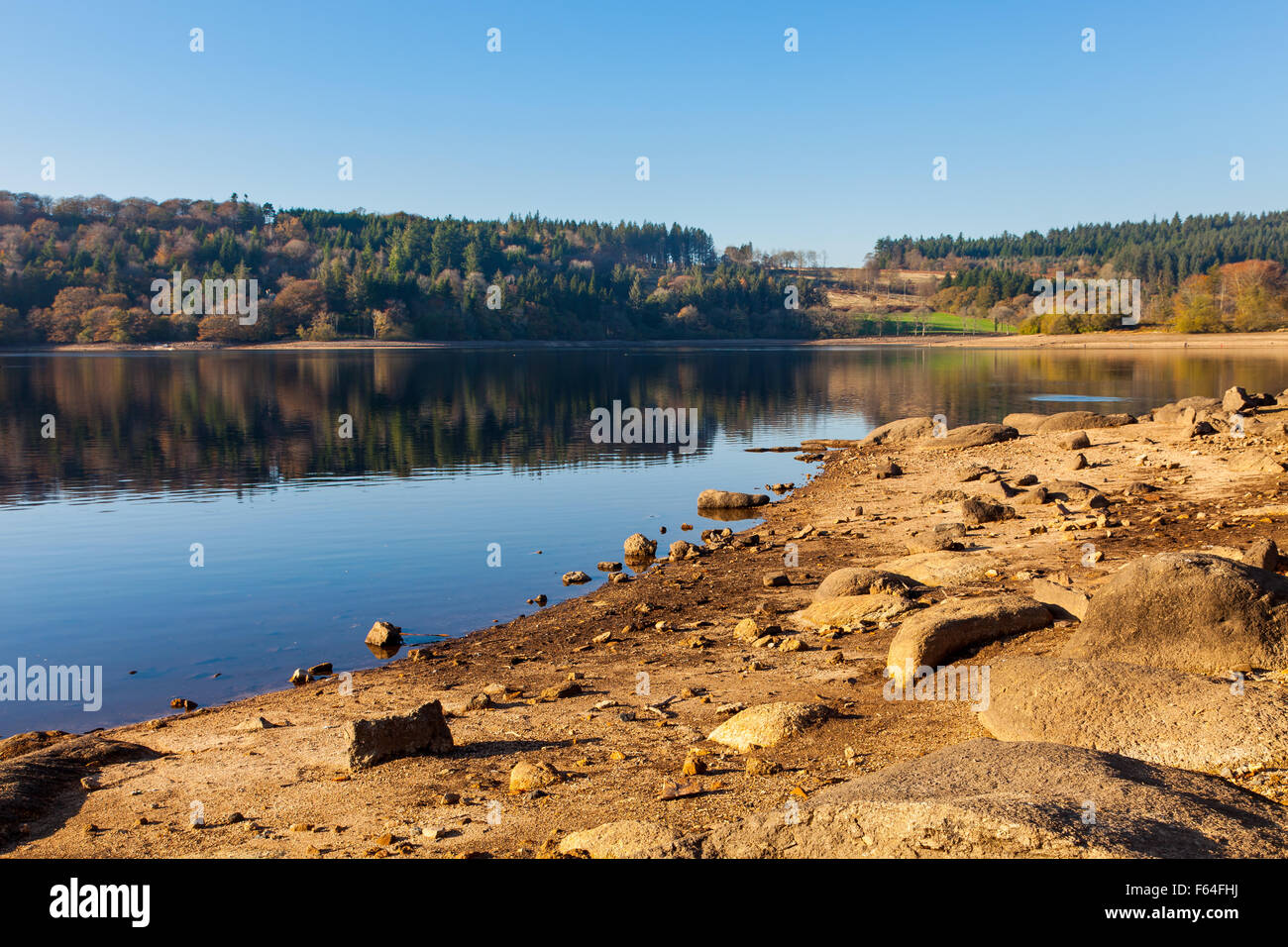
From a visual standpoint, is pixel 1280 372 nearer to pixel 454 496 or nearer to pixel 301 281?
pixel 454 496

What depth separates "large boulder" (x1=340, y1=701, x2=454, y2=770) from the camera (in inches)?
371

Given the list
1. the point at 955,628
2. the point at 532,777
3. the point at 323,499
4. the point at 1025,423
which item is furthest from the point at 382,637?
the point at 1025,423

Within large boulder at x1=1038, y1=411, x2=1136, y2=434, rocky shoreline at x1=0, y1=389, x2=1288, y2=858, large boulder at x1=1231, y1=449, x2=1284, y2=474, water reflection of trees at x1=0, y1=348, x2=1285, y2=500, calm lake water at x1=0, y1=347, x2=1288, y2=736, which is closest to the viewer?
rocky shoreline at x1=0, y1=389, x2=1288, y2=858

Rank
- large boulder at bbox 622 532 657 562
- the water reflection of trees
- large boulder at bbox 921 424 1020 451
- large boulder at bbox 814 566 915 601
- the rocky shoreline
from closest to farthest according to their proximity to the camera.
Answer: the rocky shoreline
large boulder at bbox 814 566 915 601
large boulder at bbox 622 532 657 562
large boulder at bbox 921 424 1020 451
the water reflection of trees

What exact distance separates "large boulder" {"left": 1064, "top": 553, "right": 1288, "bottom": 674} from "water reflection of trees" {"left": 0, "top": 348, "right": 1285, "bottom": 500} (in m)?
28.7

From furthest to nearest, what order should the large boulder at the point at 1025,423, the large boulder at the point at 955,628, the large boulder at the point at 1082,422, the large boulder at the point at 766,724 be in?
the large boulder at the point at 1025,423, the large boulder at the point at 1082,422, the large boulder at the point at 955,628, the large boulder at the point at 766,724

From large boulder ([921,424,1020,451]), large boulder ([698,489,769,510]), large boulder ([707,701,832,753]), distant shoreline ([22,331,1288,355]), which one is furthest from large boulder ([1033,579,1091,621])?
distant shoreline ([22,331,1288,355])

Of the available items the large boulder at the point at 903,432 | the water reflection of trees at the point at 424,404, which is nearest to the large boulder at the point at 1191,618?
the water reflection of trees at the point at 424,404

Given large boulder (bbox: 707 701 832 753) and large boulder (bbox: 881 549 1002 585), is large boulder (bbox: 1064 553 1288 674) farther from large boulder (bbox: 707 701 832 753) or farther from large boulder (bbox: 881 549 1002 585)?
large boulder (bbox: 881 549 1002 585)

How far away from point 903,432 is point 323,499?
956 inches

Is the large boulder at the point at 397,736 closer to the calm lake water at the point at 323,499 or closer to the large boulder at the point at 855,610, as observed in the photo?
the calm lake water at the point at 323,499

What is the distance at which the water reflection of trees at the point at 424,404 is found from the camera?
37.8 meters

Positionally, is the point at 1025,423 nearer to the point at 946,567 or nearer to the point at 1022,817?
the point at 946,567

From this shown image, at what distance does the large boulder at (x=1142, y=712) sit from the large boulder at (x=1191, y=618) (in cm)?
64
